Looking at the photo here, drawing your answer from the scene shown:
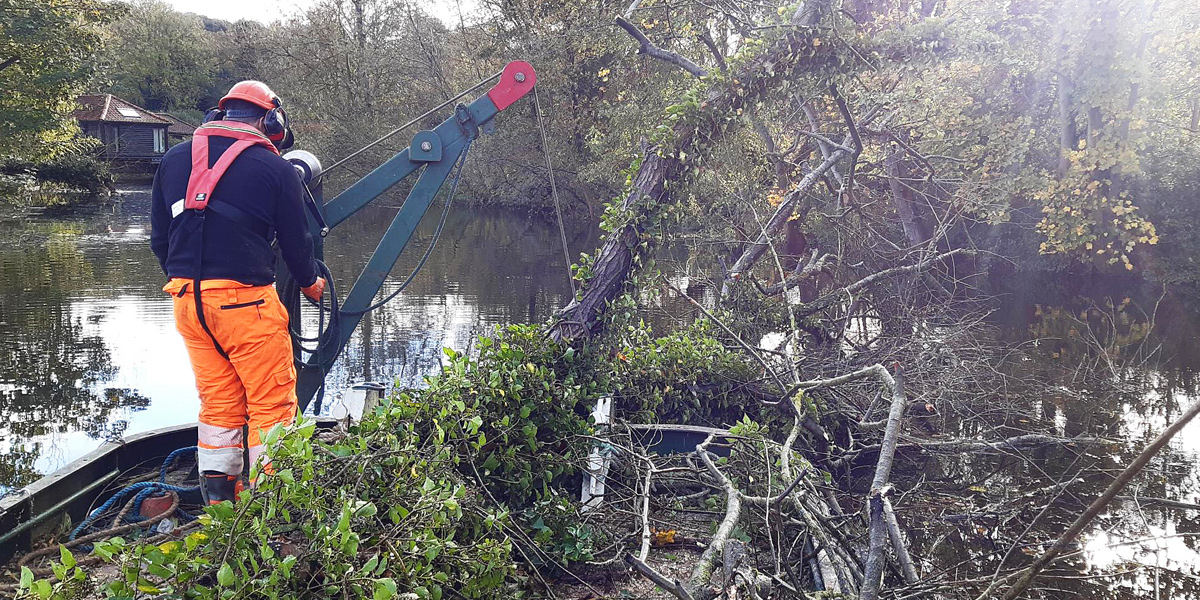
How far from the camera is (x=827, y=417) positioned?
665 centimetres

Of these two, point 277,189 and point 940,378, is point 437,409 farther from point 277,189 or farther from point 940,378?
point 940,378

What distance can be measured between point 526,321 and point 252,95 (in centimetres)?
812

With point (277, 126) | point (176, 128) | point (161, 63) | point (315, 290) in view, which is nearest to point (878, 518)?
point (315, 290)

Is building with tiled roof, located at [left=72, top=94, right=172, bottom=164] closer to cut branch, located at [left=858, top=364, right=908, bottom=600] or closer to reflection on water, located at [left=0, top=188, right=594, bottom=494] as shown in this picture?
reflection on water, located at [left=0, top=188, right=594, bottom=494]

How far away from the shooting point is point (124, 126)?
139 ft

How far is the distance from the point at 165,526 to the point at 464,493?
5.93 feet

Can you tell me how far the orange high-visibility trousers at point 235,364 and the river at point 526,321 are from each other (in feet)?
1.97

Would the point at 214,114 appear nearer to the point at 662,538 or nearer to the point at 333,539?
the point at 333,539

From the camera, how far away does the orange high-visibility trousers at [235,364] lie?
12.2 feet

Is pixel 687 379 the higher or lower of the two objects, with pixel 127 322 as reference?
higher

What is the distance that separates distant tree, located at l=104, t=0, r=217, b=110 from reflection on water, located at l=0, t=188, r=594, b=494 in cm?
2676

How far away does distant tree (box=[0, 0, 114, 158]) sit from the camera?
17328 millimetres

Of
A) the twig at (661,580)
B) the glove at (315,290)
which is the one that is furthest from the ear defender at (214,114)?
the twig at (661,580)

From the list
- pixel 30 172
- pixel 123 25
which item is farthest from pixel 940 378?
pixel 123 25
